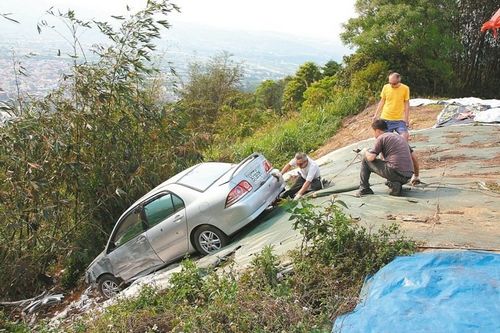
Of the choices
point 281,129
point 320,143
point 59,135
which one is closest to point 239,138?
point 281,129

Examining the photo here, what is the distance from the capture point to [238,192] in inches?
294

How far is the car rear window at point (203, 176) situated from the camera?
25.6 feet

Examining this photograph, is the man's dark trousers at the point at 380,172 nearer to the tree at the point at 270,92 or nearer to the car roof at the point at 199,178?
the car roof at the point at 199,178

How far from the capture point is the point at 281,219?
738 cm

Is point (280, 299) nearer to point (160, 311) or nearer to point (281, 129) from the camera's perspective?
point (160, 311)

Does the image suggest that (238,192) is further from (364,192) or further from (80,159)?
(80,159)

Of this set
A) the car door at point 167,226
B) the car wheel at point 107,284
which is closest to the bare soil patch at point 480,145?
the car door at point 167,226

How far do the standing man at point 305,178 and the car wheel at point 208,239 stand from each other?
4.53ft

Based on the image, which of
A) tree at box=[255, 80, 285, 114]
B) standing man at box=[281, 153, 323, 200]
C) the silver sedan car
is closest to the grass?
the silver sedan car

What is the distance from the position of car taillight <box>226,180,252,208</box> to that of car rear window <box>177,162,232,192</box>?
50cm

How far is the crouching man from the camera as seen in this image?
703cm

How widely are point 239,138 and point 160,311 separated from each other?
15.0 meters

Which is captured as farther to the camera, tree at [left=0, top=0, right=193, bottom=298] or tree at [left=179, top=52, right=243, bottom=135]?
Result: tree at [left=179, top=52, right=243, bottom=135]

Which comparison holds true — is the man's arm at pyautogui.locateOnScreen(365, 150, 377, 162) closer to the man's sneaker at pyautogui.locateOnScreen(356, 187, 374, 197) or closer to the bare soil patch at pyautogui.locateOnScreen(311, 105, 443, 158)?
the man's sneaker at pyautogui.locateOnScreen(356, 187, 374, 197)
